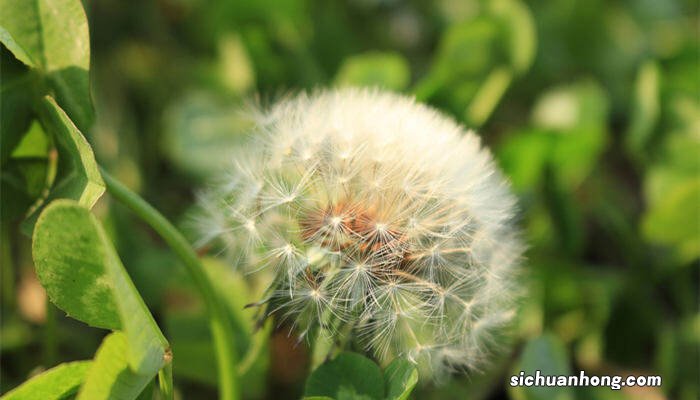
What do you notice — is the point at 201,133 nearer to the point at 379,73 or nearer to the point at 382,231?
the point at 379,73

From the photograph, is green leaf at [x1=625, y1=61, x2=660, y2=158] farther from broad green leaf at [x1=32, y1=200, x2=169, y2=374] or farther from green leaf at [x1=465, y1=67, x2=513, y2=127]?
broad green leaf at [x1=32, y1=200, x2=169, y2=374]

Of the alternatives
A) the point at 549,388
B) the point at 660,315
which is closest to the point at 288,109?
the point at 549,388

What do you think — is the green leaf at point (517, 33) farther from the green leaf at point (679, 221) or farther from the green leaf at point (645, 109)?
the green leaf at point (679, 221)

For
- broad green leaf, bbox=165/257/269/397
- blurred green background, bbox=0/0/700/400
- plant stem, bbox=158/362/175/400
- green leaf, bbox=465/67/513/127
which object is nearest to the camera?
plant stem, bbox=158/362/175/400

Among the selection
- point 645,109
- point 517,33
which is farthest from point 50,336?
point 645,109

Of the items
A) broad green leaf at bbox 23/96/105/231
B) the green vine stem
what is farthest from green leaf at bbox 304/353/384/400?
broad green leaf at bbox 23/96/105/231

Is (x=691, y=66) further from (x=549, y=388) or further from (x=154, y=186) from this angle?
(x=154, y=186)
